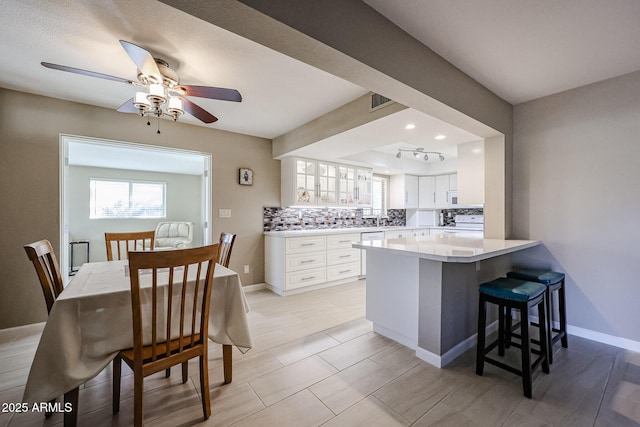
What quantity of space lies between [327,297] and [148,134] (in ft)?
10.3

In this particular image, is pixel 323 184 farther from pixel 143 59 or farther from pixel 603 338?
pixel 603 338

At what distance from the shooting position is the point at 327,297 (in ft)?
12.2

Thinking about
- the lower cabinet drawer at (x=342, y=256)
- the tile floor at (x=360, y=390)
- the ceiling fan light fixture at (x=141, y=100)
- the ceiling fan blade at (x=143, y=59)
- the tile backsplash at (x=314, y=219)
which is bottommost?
the tile floor at (x=360, y=390)

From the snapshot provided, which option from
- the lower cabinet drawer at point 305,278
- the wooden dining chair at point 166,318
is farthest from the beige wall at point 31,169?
the lower cabinet drawer at point 305,278

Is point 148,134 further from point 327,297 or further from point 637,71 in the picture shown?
point 637,71

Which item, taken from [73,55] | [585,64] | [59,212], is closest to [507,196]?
[585,64]

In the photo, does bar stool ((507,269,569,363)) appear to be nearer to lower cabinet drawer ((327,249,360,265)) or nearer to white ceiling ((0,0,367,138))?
white ceiling ((0,0,367,138))

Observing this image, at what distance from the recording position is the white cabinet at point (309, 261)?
151 inches

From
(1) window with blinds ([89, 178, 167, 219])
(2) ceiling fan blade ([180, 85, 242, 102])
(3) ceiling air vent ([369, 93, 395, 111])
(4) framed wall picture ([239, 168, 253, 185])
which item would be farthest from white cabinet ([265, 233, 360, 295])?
(1) window with blinds ([89, 178, 167, 219])

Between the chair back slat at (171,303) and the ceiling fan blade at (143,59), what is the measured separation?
3.93 ft

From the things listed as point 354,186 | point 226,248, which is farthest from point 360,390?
point 354,186

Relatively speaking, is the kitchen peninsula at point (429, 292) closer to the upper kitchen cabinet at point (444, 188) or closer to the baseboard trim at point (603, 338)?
the baseboard trim at point (603, 338)

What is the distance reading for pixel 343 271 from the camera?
173 inches

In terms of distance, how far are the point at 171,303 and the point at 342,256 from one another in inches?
125
